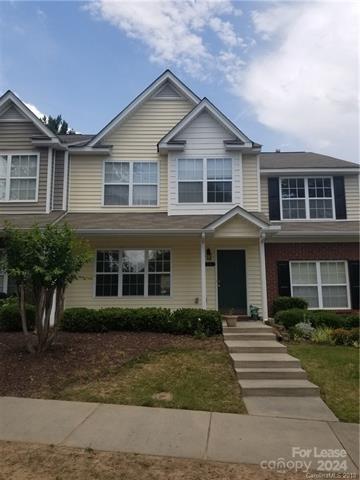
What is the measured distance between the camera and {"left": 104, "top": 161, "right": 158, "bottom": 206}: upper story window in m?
13.9

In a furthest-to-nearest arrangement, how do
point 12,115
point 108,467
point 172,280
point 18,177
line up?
point 12,115
point 18,177
point 172,280
point 108,467

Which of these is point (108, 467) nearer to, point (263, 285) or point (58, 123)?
point (263, 285)

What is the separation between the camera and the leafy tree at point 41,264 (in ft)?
25.8

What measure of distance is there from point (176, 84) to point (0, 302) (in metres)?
9.83

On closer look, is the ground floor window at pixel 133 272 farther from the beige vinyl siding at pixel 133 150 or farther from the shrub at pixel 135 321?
the shrub at pixel 135 321

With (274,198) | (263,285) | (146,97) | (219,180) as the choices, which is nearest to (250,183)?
Answer: (219,180)

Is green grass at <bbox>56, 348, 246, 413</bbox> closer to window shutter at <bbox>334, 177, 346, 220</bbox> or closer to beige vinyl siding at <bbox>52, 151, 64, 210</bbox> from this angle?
beige vinyl siding at <bbox>52, 151, 64, 210</bbox>

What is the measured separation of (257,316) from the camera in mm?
12609

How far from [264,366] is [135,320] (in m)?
4.12

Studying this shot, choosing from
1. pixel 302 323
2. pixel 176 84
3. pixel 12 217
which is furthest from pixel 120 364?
pixel 176 84

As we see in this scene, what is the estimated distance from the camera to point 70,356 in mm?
8086

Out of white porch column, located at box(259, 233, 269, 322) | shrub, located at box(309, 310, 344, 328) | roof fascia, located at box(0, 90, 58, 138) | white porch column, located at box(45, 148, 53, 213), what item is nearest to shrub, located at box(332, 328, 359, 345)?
shrub, located at box(309, 310, 344, 328)

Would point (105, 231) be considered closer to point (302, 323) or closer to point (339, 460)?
point (302, 323)

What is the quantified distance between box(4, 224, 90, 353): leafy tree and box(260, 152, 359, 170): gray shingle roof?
30.5ft
